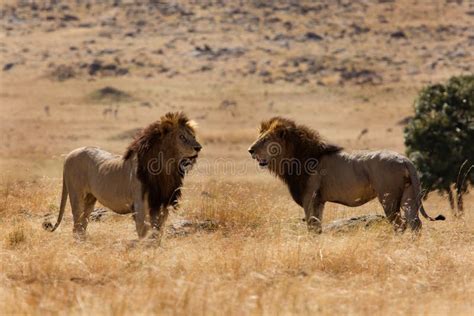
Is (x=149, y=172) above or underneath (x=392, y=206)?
above

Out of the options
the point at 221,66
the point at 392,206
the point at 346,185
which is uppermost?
the point at 346,185

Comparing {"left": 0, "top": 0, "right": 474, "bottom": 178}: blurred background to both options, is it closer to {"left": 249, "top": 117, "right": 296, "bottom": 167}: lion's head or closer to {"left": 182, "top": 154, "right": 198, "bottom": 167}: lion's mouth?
{"left": 249, "top": 117, "right": 296, "bottom": 167}: lion's head

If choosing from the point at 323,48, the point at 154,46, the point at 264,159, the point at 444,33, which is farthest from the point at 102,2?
the point at 264,159

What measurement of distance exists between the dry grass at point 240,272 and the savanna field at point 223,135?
1.1 inches

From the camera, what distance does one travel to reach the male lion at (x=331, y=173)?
12203mm

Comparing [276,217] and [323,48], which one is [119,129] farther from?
[276,217]

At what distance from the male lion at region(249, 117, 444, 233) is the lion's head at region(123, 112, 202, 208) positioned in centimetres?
173

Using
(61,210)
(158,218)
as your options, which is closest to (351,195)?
(158,218)

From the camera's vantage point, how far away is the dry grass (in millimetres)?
→ 7395

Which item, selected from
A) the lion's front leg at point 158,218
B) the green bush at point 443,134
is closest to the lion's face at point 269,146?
the lion's front leg at point 158,218

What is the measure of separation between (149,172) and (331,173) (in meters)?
2.65

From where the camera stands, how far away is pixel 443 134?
90.7 feet

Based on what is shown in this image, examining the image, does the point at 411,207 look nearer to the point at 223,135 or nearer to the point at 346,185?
the point at 346,185

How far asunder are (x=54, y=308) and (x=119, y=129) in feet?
193
